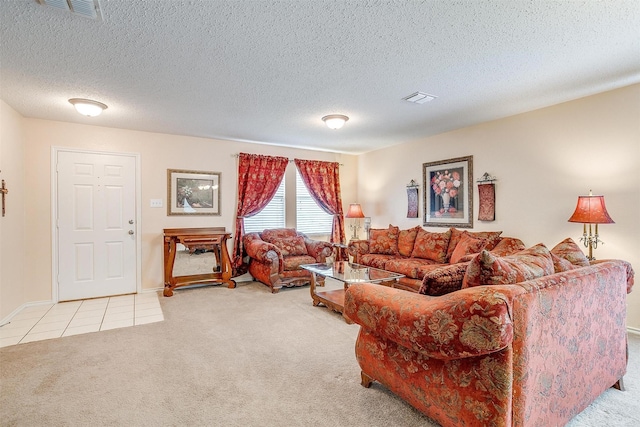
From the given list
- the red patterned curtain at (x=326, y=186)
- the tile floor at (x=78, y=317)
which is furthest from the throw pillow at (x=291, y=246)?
the tile floor at (x=78, y=317)

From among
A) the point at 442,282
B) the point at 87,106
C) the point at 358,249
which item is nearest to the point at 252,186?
the point at 358,249

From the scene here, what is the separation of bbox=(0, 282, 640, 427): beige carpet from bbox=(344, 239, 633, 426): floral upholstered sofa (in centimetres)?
23

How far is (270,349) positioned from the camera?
2766 millimetres

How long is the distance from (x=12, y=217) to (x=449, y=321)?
480 cm

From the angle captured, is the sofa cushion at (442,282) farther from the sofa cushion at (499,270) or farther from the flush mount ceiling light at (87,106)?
the flush mount ceiling light at (87,106)

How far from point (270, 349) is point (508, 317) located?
81.3 inches

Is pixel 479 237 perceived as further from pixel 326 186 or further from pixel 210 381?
pixel 210 381

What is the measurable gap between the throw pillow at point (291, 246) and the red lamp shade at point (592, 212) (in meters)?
3.58

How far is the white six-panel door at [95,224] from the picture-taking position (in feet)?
14.2

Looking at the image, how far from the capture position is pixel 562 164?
11.8 feet

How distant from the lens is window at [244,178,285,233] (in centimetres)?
565

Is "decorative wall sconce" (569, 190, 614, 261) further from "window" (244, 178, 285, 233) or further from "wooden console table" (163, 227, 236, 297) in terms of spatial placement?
"wooden console table" (163, 227, 236, 297)

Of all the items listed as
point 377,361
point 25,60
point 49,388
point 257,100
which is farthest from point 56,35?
point 377,361

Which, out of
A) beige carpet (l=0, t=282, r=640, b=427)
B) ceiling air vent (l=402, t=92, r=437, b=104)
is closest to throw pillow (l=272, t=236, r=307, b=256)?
beige carpet (l=0, t=282, r=640, b=427)
